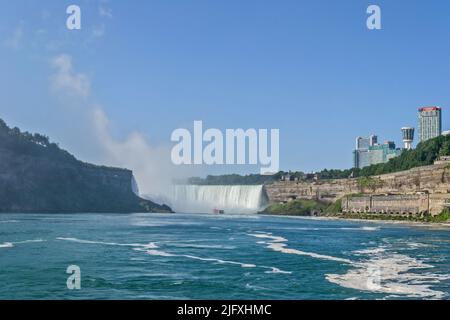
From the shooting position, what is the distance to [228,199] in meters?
167

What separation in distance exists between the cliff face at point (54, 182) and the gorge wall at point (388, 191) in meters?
39.3

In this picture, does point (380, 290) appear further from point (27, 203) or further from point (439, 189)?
point (27, 203)

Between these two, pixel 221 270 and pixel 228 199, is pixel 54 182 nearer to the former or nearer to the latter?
pixel 228 199

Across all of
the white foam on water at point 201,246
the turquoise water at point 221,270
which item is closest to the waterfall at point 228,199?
the white foam on water at point 201,246

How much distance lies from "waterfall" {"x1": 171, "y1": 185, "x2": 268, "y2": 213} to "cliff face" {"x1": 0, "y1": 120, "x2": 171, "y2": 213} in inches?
399

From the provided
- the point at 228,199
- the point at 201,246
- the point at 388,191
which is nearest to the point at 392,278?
the point at 201,246

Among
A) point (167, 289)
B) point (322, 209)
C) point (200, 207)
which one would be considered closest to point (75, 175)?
point (200, 207)

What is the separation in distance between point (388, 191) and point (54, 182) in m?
79.7

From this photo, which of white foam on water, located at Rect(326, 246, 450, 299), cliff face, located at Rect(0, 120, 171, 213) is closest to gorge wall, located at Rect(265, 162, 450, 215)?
cliff face, located at Rect(0, 120, 171, 213)

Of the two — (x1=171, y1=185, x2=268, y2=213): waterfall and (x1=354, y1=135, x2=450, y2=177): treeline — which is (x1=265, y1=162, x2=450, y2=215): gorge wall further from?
(x1=354, y1=135, x2=450, y2=177): treeline

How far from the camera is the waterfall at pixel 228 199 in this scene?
549ft

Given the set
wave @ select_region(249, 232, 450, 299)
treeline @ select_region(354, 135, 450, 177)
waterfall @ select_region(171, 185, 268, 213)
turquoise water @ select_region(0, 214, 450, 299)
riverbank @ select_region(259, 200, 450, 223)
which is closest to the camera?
turquoise water @ select_region(0, 214, 450, 299)

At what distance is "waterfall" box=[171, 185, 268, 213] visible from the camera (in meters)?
167
